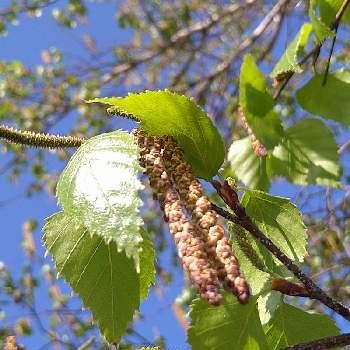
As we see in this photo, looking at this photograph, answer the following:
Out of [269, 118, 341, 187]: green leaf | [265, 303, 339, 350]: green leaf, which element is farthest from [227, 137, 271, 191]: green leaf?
[265, 303, 339, 350]: green leaf

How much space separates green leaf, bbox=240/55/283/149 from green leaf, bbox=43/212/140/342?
326 millimetres

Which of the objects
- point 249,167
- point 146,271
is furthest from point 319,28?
point 146,271

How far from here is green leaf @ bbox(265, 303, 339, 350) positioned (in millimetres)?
908

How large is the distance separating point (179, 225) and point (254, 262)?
0.25 m

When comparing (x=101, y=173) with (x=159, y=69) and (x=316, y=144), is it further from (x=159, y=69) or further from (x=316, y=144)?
(x=159, y=69)

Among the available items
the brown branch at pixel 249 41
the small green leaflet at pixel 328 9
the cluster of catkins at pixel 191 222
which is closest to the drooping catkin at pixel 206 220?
the cluster of catkins at pixel 191 222

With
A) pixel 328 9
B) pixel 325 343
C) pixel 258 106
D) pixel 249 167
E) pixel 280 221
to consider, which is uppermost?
pixel 328 9

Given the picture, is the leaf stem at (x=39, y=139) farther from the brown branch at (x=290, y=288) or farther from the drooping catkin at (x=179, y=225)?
the brown branch at (x=290, y=288)

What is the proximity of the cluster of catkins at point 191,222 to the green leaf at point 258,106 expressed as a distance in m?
0.18

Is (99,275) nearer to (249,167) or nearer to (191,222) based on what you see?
(191,222)

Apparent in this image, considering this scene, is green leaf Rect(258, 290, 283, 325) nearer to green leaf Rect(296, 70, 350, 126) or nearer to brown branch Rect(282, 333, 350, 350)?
brown branch Rect(282, 333, 350, 350)

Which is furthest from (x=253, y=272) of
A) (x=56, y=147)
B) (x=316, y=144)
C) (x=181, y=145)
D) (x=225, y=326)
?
(x=316, y=144)

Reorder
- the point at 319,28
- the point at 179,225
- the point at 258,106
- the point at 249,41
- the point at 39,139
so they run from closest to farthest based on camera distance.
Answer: the point at 179,225 → the point at 39,139 → the point at 258,106 → the point at 319,28 → the point at 249,41

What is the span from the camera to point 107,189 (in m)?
0.70
